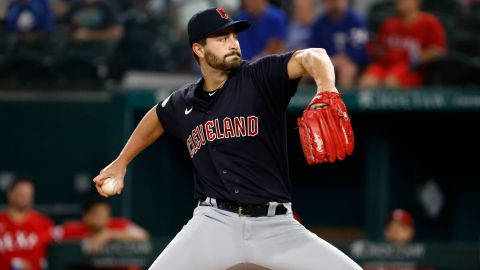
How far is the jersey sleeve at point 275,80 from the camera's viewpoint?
15.3 feet

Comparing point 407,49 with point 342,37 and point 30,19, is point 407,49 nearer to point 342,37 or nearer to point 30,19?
point 342,37

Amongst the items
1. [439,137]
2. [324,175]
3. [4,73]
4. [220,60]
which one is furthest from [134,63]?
[220,60]

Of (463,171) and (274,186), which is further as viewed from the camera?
(463,171)

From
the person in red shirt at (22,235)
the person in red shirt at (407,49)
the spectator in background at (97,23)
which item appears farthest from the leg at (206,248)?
the spectator in background at (97,23)

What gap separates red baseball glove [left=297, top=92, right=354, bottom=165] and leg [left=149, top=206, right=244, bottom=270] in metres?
0.60

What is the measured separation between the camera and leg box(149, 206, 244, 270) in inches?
184

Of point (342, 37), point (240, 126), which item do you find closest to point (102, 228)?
point (342, 37)

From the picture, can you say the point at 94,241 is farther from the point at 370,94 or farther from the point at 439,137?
the point at 439,137

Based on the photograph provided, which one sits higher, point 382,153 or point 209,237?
point 209,237

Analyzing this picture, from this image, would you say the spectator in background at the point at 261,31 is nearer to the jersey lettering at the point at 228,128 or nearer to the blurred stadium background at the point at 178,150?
the blurred stadium background at the point at 178,150

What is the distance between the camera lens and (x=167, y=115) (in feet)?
16.7

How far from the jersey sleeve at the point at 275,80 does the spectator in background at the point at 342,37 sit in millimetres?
4213

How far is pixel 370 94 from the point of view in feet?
29.0

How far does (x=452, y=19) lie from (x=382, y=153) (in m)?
1.62
